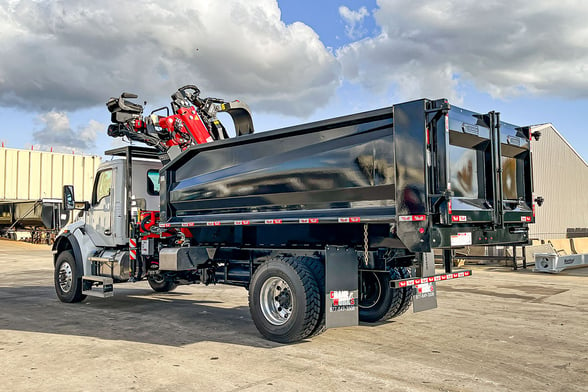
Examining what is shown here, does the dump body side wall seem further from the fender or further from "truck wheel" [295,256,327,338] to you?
the fender

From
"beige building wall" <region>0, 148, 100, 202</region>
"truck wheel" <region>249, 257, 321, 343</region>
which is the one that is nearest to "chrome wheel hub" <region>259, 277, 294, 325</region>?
"truck wheel" <region>249, 257, 321, 343</region>

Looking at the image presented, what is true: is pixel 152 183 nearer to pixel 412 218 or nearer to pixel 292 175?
pixel 292 175

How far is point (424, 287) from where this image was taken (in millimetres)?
7082

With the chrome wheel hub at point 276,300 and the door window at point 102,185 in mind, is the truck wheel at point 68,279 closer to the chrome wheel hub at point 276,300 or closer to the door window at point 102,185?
the door window at point 102,185

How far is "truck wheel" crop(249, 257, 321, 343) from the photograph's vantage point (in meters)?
6.78

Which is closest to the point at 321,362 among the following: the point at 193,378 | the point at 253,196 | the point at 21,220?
the point at 193,378

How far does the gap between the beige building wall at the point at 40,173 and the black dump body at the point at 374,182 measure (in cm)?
3463

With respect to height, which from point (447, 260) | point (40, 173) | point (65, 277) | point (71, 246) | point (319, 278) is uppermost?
point (40, 173)

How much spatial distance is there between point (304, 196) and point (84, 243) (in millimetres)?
5531

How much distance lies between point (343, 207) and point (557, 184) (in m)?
25.3

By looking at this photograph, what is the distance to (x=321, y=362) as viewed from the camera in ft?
19.9

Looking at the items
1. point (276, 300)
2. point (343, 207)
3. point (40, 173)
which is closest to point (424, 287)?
point (343, 207)

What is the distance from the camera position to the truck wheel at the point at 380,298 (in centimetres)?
824

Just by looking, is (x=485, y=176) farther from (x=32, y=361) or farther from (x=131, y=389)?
(x=32, y=361)
